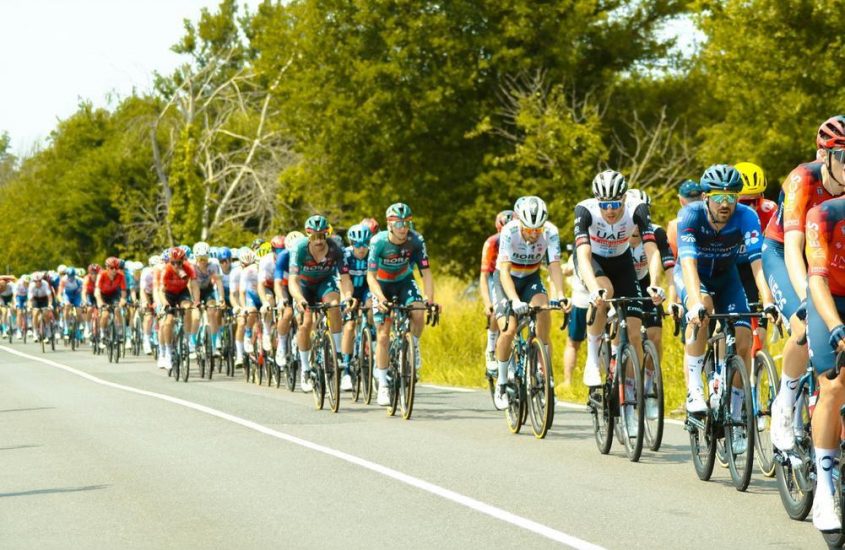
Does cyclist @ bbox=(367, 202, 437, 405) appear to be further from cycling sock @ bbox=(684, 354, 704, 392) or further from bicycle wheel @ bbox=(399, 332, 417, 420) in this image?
cycling sock @ bbox=(684, 354, 704, 392)

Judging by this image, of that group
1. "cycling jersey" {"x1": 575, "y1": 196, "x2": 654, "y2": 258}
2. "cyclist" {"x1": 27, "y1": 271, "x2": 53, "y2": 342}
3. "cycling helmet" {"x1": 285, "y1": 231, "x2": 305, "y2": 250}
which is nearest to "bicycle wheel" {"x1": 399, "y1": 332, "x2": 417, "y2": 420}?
"cycling helmet" {"x1": 285, "y1": 231, "x2": 305, "y2": 250}

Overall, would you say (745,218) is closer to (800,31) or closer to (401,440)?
(401,440)

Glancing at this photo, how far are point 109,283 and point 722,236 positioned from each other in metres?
23.0

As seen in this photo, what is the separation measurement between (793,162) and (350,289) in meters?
20.0

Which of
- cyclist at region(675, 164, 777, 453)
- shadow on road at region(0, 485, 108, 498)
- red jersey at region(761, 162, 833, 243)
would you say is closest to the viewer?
red jersey at region(761, 162, 833, 243)

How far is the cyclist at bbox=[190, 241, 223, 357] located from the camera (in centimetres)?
2191

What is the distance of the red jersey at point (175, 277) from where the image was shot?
2197 centimetres

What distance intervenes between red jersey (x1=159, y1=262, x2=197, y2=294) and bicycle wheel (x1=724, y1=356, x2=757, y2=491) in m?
14.2

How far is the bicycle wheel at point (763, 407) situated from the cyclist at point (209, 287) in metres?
13.4

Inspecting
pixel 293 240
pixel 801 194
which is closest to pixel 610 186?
pixel 801 194

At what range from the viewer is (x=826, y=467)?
21.8 feet

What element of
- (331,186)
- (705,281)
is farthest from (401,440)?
(331,186)

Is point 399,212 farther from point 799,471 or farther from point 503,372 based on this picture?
point 799,471

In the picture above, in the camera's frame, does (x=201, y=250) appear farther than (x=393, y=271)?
Yes
